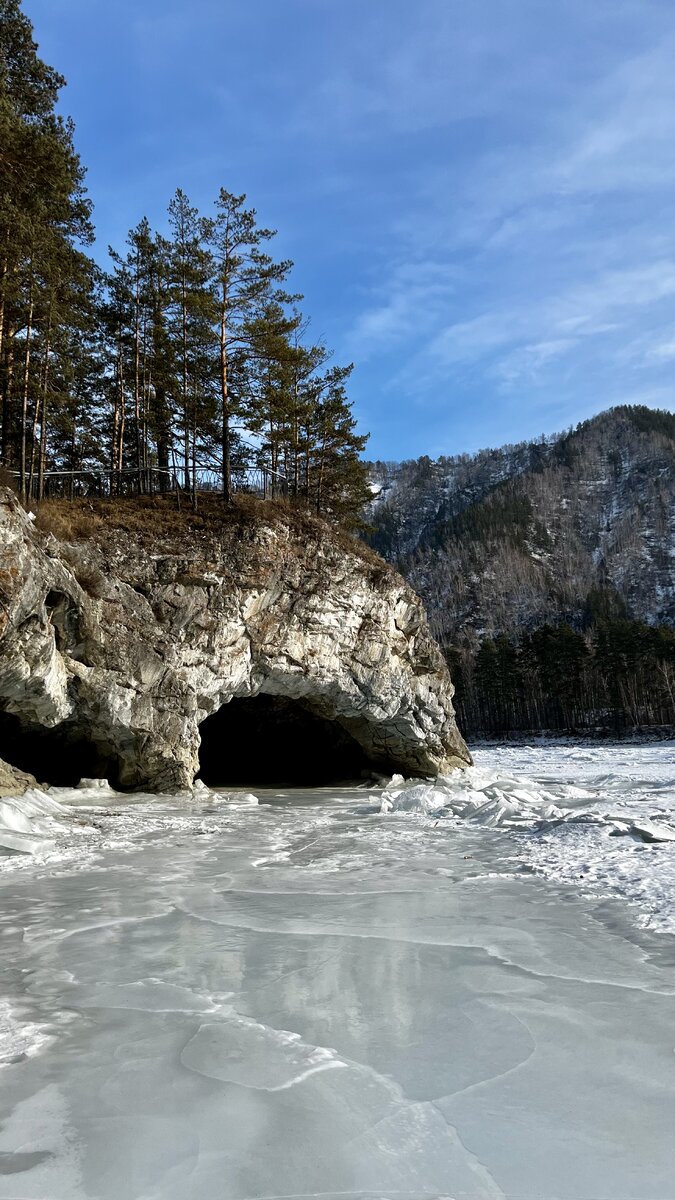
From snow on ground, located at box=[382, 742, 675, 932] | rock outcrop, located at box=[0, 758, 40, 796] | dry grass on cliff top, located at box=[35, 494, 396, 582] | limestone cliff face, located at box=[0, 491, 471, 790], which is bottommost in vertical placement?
snow on ground, located at box=[382, 742, 675, 932]

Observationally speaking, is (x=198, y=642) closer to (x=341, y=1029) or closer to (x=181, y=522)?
(x=181, y=522)

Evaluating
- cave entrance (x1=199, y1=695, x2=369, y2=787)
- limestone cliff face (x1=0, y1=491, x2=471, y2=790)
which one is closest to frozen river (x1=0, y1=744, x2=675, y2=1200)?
limestone cliff face (x1=0, y1=491, x2=471, y2=790)

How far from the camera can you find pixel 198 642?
19453 mm

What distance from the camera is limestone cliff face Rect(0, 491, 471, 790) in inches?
625

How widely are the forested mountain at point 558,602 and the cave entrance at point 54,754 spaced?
3496cm

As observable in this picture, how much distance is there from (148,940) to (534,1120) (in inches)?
148

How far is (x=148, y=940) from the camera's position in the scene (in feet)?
18.4

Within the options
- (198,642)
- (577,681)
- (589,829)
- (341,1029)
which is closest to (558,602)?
(577,681)

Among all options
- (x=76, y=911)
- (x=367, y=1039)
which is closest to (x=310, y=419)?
(x=76, y=911)

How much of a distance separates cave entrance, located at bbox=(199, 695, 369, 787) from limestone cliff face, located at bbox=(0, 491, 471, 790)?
2819mm

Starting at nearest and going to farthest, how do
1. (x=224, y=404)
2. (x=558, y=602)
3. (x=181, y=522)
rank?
1. (x=181, y=522)
2. (x=224, y=404)
3. (x=558, y=602)

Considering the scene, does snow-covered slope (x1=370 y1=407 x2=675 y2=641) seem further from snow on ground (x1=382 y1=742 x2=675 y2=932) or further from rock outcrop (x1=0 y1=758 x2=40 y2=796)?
rock outcrop (x1=0 y1=758 x2=40 y2=796)

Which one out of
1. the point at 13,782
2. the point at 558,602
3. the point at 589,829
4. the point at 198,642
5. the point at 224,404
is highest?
the point at 558,602

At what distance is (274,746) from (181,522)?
13390mm
